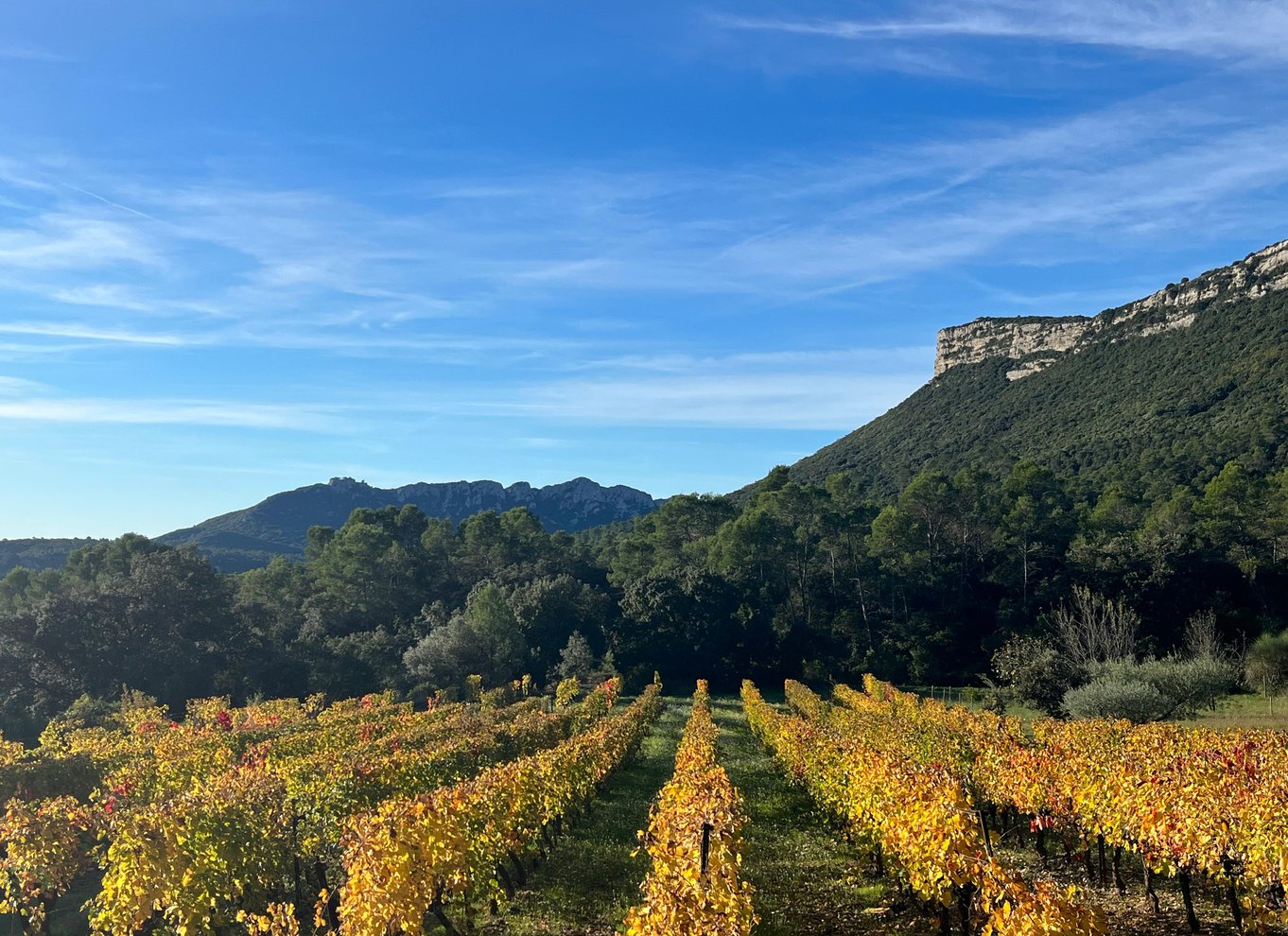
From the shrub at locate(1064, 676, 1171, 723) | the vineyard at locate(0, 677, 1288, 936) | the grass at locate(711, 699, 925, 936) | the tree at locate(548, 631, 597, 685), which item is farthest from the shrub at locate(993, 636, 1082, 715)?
the tree at locate(548, 631, 597, 685)

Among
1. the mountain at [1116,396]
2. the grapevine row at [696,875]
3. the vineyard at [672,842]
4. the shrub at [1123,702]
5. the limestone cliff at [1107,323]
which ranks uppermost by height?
the limestone cliff at [1107,323]

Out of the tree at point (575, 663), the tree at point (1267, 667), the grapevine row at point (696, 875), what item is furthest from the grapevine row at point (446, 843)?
the tree at point (1267, 667)

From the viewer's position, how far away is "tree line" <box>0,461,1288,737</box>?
4334 cm

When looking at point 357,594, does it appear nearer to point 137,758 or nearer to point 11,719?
point 11,719

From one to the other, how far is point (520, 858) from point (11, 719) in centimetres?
3018

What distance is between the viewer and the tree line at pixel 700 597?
43344 millimetres

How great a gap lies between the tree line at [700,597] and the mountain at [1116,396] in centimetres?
533

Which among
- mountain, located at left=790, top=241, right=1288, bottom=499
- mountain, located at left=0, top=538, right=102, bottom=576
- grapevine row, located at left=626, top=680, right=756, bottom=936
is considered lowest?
grapevine row, located at left=626, top=680, right=756, bottom=936

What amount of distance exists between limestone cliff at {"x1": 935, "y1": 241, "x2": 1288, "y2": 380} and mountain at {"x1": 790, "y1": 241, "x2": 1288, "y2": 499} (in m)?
0.19

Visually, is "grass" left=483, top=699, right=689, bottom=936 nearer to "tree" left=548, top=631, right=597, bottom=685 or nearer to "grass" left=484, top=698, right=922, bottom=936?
"grass" left=484, top=698, right=922, bottom=936

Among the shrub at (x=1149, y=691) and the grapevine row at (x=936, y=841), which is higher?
the grapevine row at (x=936, y=841)

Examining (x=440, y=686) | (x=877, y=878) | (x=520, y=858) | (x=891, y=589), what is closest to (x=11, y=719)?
(x=440, y=686)

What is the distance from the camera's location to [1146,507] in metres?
58.8

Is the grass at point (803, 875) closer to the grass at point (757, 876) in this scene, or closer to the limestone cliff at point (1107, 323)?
the grass at point (757, 876)
